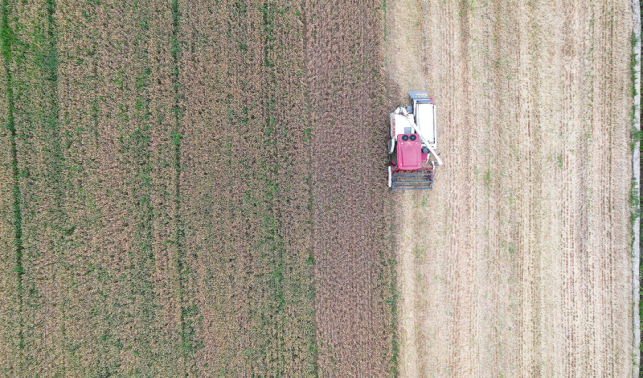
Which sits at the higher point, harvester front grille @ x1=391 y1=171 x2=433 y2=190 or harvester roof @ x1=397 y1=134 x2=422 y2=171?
harvester roof @ x1=397 y1=134 x2=422 y2=171

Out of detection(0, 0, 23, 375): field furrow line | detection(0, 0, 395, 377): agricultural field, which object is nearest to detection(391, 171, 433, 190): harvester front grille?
detection(0, 0, 395, 377): agricultural field

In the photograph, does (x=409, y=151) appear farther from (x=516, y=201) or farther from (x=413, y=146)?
→ (x=516, y=201)

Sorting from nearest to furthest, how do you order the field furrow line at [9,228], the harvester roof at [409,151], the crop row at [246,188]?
the harvester roof at [409,151], the field furrow line at [9,228], the crop row at [246,188]

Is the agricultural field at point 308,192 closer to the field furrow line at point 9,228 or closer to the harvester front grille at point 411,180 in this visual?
the field furrow line at point 9,228

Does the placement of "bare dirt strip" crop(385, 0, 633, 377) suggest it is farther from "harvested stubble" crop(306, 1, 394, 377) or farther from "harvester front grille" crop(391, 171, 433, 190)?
"harvested stubble" crop(306, 1, 394, 377)

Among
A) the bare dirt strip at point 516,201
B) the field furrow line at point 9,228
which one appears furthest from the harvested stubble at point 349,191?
the field furrow line at point 9,228

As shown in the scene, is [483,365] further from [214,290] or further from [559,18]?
[559,18]

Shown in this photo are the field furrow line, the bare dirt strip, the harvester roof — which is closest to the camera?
the harvester roof

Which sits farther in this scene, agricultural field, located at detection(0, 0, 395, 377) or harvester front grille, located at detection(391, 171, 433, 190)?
harvester front grille, located at detection(391, 171, 433, 190)
